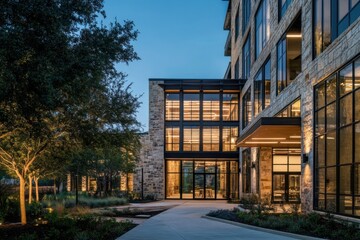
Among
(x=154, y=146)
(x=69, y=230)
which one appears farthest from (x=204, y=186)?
(x=69, y=230)

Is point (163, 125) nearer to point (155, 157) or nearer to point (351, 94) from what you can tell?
point (155, 157)

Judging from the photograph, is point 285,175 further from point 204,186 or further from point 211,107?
point 211,107

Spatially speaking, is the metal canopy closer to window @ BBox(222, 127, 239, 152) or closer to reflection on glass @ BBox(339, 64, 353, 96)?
window @ BBox(222, 127, 239, 152)

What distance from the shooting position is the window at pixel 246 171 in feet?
115

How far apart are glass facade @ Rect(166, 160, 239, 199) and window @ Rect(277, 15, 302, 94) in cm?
1965

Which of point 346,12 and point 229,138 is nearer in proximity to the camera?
point 346,12

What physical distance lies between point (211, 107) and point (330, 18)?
2596 cm

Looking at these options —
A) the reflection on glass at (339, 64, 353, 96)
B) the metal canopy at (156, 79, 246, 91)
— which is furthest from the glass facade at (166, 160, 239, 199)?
the reflection on glass at (339, 64, 353, 96)

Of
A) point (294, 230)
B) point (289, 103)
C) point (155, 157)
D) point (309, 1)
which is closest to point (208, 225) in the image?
point (294, 230)

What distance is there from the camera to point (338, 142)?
15711mm

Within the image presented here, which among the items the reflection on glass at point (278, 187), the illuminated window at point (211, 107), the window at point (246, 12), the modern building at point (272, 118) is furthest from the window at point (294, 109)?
the illuminated window at point (211, 107)

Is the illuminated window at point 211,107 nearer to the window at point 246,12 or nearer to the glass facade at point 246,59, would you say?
the glass facade at point 246,59

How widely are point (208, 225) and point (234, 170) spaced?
2567 centimetres

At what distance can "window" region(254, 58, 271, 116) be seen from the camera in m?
28.2
